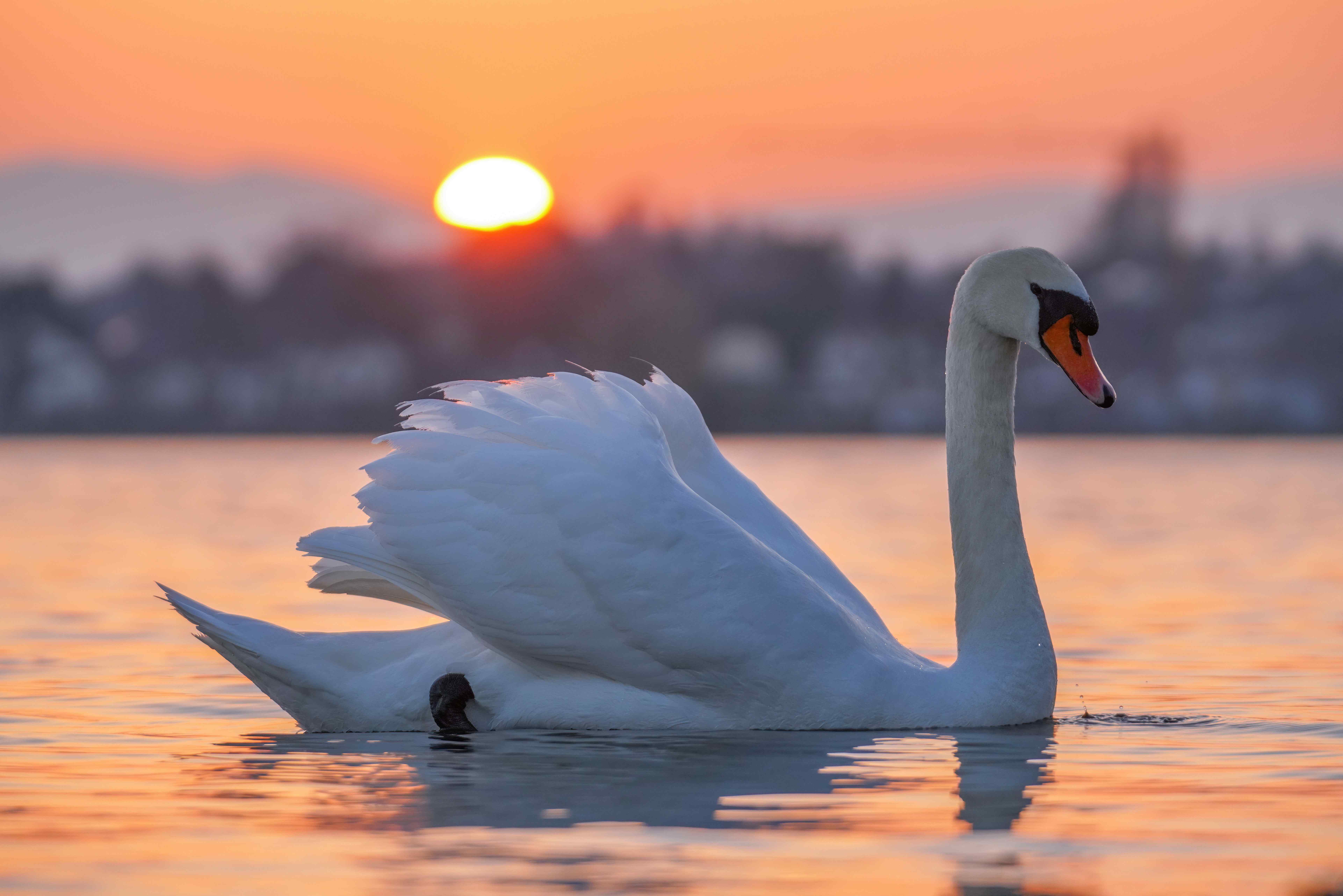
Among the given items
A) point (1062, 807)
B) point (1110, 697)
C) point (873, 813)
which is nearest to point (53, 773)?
point (873, 813)

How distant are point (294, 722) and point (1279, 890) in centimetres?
422

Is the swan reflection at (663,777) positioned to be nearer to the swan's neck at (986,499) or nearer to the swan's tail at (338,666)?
the swan's tail at (338,666)

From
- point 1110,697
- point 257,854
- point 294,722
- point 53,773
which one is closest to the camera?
point 257,854

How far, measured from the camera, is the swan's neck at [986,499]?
764 cm

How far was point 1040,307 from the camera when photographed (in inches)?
296

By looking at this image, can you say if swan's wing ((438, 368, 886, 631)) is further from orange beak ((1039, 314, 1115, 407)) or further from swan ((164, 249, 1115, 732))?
orange beak ((1039, 314, 1115, 407))

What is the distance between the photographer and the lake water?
201 inches

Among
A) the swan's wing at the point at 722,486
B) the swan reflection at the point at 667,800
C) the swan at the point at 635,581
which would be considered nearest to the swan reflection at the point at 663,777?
the swan reflection at the point at 667,800

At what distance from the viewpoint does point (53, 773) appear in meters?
6.69

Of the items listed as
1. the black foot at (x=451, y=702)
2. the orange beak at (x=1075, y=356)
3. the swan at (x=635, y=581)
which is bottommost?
the black foot at (x=451, y=702)

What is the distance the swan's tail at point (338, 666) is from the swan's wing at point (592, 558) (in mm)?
380

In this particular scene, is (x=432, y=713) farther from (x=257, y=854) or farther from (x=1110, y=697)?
(x=1110, y=697)

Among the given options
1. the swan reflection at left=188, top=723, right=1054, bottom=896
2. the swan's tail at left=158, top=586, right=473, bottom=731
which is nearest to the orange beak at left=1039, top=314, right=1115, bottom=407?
the swan reflection at left=188, top=723, right=1054, bottom=896

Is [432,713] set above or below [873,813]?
above
